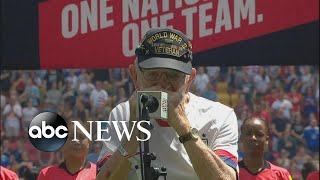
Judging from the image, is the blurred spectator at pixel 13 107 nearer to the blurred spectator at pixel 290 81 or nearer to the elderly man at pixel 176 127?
the blurred spectator at pixel 290 81

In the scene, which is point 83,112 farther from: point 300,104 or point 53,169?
point 53,169

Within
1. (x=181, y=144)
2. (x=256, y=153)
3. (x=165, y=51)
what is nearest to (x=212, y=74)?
(x=256, y=153)

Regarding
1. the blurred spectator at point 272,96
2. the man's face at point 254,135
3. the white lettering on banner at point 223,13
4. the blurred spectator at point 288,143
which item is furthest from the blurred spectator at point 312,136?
the white lettering on banner at point 223,13

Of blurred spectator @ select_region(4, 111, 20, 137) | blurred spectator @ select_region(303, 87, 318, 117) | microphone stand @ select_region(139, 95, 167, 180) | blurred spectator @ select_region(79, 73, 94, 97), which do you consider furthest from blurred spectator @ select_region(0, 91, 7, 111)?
microphone stand @ select_region(139, 95, 167, 180)

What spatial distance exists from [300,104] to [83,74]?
469cm

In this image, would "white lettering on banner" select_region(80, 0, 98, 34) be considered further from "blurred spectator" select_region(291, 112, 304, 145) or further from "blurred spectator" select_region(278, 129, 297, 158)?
"blurred spectator" select_region(291, 112, 304, 145)

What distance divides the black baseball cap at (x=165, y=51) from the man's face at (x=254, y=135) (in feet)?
10.9

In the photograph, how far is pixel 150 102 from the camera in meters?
4.56

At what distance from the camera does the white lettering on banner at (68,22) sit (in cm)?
686

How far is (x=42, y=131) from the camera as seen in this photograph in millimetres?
5742

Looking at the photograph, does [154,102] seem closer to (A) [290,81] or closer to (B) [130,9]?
(B) [130,9]

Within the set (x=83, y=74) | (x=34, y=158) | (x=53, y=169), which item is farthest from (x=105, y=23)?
(x=83, y=74)

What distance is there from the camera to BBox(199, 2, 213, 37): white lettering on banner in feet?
22.3

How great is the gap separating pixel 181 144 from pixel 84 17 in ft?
6.95
